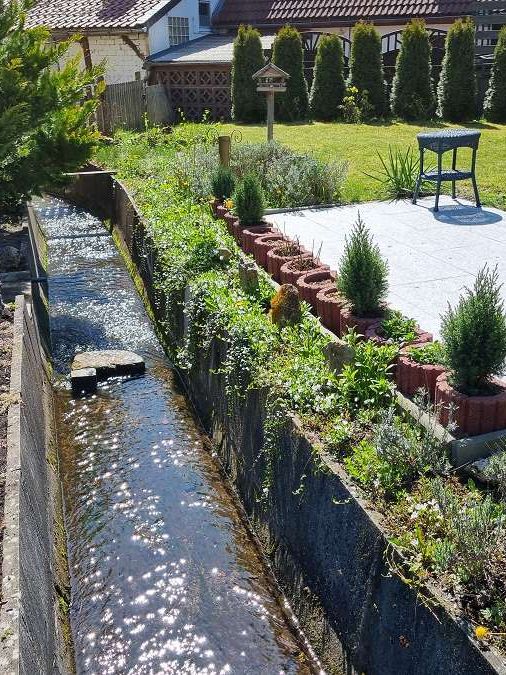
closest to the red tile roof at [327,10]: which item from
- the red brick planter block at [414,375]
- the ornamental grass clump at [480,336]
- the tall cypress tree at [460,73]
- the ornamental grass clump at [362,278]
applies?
the tall cypress tree at [460,73]

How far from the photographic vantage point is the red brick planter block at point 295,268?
6.60m

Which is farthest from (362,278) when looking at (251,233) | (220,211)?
(220,211)

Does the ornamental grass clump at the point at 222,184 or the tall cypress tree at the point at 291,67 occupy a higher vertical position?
the tall cypress tree at the point at 291,67

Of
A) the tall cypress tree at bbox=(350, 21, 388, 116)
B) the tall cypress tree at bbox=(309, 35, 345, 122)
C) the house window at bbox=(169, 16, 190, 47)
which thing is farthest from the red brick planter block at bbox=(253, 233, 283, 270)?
the house window at bbox=(169, 16, 190, 47)

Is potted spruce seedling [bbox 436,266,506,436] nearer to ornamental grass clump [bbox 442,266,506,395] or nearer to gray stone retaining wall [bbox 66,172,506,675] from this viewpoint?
ornamental grass clump [bbox 442,266,506,395]

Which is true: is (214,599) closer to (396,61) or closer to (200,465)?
(200,465)

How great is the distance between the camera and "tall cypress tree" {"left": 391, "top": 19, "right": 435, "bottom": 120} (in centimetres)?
1878

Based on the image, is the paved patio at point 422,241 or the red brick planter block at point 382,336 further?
the paved patio at point 422,241

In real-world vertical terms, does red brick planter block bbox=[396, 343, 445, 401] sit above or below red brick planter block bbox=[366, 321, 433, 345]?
below

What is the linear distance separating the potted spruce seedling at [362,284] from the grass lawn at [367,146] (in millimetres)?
5194

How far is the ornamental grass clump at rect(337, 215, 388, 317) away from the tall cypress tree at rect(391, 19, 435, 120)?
14886 millimetres

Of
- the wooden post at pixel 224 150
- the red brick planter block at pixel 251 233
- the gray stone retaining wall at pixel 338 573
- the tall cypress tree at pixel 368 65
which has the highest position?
the tall cypress tree at pixel 368 65

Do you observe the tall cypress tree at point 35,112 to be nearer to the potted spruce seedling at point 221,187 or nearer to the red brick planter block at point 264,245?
the potted spruce seedling at point 221,187

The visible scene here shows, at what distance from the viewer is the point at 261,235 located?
7891 mm
